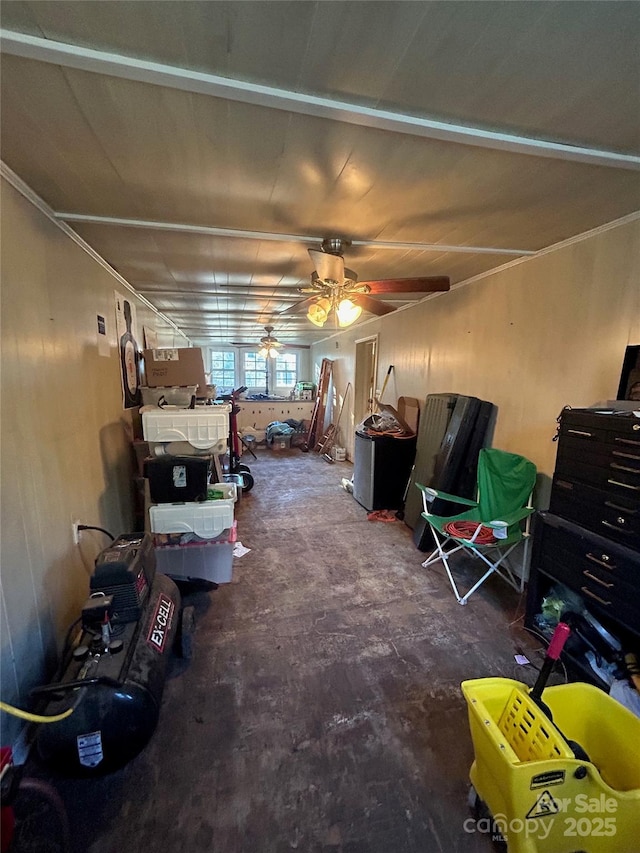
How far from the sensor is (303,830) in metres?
1.13

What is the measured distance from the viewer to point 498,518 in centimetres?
246

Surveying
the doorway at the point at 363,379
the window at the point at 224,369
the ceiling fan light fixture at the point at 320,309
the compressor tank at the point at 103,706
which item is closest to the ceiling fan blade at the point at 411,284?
the ceiling fan light fixture at the point at 320,309

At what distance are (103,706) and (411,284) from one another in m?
2.51

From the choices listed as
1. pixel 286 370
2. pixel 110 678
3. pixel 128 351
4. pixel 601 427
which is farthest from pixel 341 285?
pixel 286 370

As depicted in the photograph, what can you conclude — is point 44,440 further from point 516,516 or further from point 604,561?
point 516,516

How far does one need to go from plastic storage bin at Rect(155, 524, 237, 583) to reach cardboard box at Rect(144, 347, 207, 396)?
1543 mm

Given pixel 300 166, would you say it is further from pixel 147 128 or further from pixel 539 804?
pixel 539 804

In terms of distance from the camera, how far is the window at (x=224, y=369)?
30.9 ft

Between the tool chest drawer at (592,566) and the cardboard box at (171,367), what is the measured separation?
2903mm

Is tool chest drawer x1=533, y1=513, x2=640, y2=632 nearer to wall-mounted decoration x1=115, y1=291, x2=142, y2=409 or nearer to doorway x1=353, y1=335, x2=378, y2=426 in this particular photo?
wall-mounted decoration x1=115, y1=291, x2=142, y2=409

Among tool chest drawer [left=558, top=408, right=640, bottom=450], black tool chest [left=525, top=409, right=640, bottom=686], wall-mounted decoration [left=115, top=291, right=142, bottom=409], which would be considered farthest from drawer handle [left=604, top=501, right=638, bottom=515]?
wall-mounted decoration [left=115, top=291, right=142, bottom=409]

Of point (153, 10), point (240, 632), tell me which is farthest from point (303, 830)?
point (153, 10)

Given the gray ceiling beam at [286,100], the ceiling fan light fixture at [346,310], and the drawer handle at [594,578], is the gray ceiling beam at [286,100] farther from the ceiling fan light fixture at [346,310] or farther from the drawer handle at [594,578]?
the drawer handle at [594,578]

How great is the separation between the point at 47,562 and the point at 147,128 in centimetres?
176
